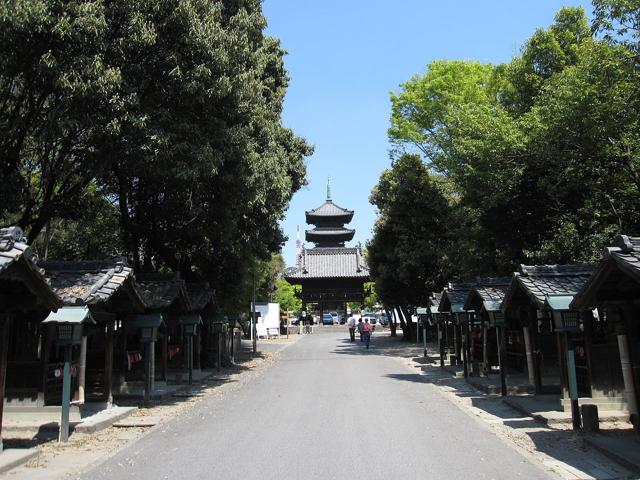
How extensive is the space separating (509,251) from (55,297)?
55.9 ft

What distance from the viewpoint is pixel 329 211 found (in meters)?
75.6

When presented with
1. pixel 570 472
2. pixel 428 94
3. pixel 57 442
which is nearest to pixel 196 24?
pixel 57 442

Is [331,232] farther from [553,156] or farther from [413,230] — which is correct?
[553,156]

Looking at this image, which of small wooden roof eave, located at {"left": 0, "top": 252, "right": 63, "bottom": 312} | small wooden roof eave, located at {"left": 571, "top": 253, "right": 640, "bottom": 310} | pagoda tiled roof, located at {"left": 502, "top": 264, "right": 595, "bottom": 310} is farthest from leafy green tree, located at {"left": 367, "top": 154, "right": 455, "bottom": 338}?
small wooden roof eave, located at {"left": 0, "top": 252, "right": 63, "bottom": 312}

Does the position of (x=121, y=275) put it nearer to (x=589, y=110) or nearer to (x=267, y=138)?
(x=267, y=138)

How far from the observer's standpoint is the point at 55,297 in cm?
876

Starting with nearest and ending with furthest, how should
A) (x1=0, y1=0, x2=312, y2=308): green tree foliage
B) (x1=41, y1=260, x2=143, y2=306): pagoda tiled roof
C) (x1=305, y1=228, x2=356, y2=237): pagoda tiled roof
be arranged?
1. (x1=0, y1=0, x2=312, y2=308): green tree foliage
2. (x1=41, y1=260, x2=143, y2=306): pagoda tiled roof
3. (x1=305, y1=228, x2=356, y2=237): pagoda tiled roof

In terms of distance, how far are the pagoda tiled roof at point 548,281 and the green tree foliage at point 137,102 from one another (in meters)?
Result: 7.73

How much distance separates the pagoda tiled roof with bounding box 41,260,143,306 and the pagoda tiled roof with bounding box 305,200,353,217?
60993 millimetres

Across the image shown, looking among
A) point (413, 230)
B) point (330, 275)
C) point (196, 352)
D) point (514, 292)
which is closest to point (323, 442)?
point (514, 292)

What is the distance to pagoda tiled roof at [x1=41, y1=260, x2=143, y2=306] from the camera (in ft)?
38.4

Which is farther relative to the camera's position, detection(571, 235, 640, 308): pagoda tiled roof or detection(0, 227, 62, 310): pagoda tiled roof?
detection(0, 227, 62, 310): pagoda tiled roof

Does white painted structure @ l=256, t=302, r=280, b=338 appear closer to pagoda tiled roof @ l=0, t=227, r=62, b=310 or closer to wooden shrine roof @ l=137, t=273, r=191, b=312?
wooden shrine roof @ l=137, t=273, r=191, b=312

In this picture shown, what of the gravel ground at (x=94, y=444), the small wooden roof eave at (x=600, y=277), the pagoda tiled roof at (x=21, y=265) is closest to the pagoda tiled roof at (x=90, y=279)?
the pagoda tiled roof at (x=21, y=265)
